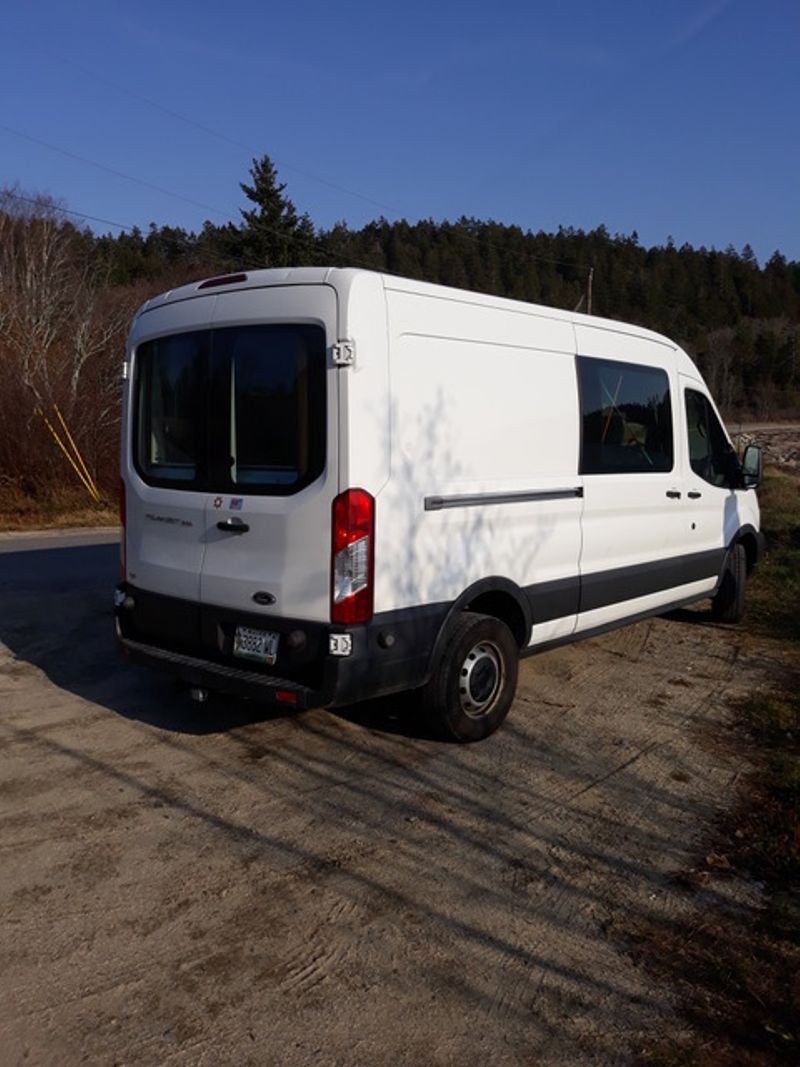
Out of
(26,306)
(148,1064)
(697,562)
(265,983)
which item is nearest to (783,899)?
(265,983)

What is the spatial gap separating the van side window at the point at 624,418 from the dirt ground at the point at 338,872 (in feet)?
5.20

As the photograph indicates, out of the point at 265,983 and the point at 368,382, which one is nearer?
the point at 265,983

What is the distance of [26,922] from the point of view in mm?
3242

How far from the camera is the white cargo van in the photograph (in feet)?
14.0

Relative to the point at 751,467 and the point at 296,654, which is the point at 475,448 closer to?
the point at 296,654

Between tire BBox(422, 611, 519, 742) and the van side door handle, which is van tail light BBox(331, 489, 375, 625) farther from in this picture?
tire BBox(422, 611, 519, 742)

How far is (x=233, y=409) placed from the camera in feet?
15.3

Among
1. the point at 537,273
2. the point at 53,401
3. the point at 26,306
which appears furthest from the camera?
the point at 537,273

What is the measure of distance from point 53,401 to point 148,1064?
66.0 ft

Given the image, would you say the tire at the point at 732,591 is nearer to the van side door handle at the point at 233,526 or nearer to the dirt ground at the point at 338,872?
the dirt ground at the point at 338,872

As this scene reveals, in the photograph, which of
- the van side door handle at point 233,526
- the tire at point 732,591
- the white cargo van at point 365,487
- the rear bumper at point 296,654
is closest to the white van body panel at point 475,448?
the white cargo van at point 365,487

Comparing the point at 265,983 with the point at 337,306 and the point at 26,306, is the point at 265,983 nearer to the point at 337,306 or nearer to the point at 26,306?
the point at 337,306

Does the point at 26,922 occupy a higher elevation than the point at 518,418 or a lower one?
lower

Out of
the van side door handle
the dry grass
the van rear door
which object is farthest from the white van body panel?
the dry grass
